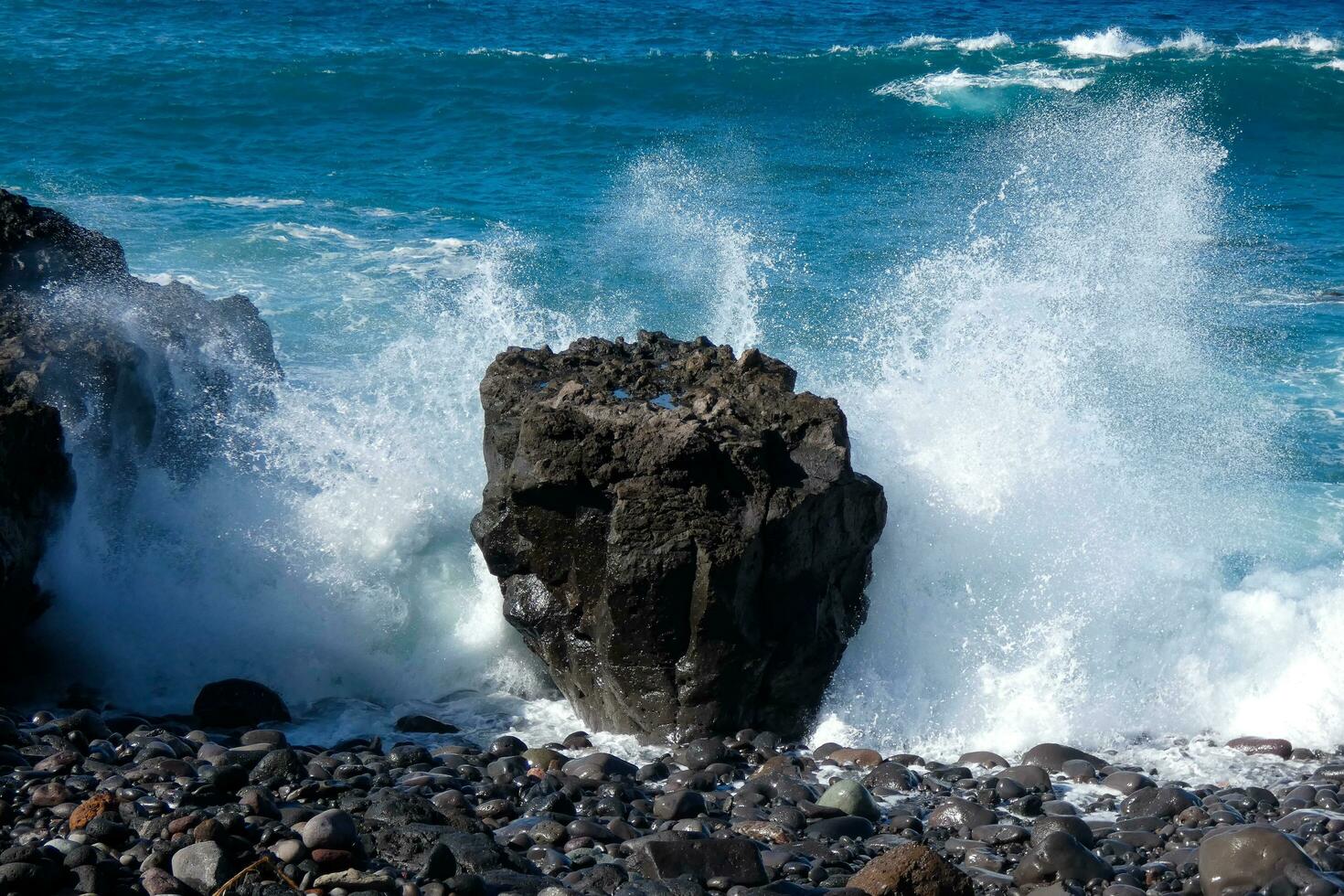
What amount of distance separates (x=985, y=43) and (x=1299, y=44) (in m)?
6.31

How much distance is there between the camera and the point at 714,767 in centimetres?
710

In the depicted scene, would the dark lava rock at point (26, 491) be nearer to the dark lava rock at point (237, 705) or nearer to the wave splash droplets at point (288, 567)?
the wave splash droplets at point (288, 567)

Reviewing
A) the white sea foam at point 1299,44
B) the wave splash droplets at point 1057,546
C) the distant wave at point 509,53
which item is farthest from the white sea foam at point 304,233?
the white sea foam at point 1299,44

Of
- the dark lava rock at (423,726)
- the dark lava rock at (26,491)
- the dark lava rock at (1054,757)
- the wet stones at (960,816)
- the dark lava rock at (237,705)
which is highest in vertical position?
the dark lava rock at (26,491)

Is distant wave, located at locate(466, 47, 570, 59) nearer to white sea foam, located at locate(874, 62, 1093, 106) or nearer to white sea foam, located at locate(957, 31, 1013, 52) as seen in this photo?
white sea foam, located at locate(874, 62, 1093, 106)

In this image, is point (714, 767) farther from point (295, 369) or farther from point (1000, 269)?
point (1000, 269)

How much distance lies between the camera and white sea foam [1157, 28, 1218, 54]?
92.6 feet

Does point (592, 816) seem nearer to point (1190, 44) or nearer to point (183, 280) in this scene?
point (183, 280)

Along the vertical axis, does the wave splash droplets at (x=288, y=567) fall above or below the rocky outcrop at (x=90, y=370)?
below

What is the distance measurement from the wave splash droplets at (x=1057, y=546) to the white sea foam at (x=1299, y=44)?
17.3 metres

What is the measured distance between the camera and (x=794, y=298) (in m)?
15.0

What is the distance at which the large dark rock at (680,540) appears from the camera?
7352 millimetres

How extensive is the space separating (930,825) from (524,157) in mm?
15549

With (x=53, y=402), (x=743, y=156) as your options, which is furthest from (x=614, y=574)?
(x=743, y=156)
